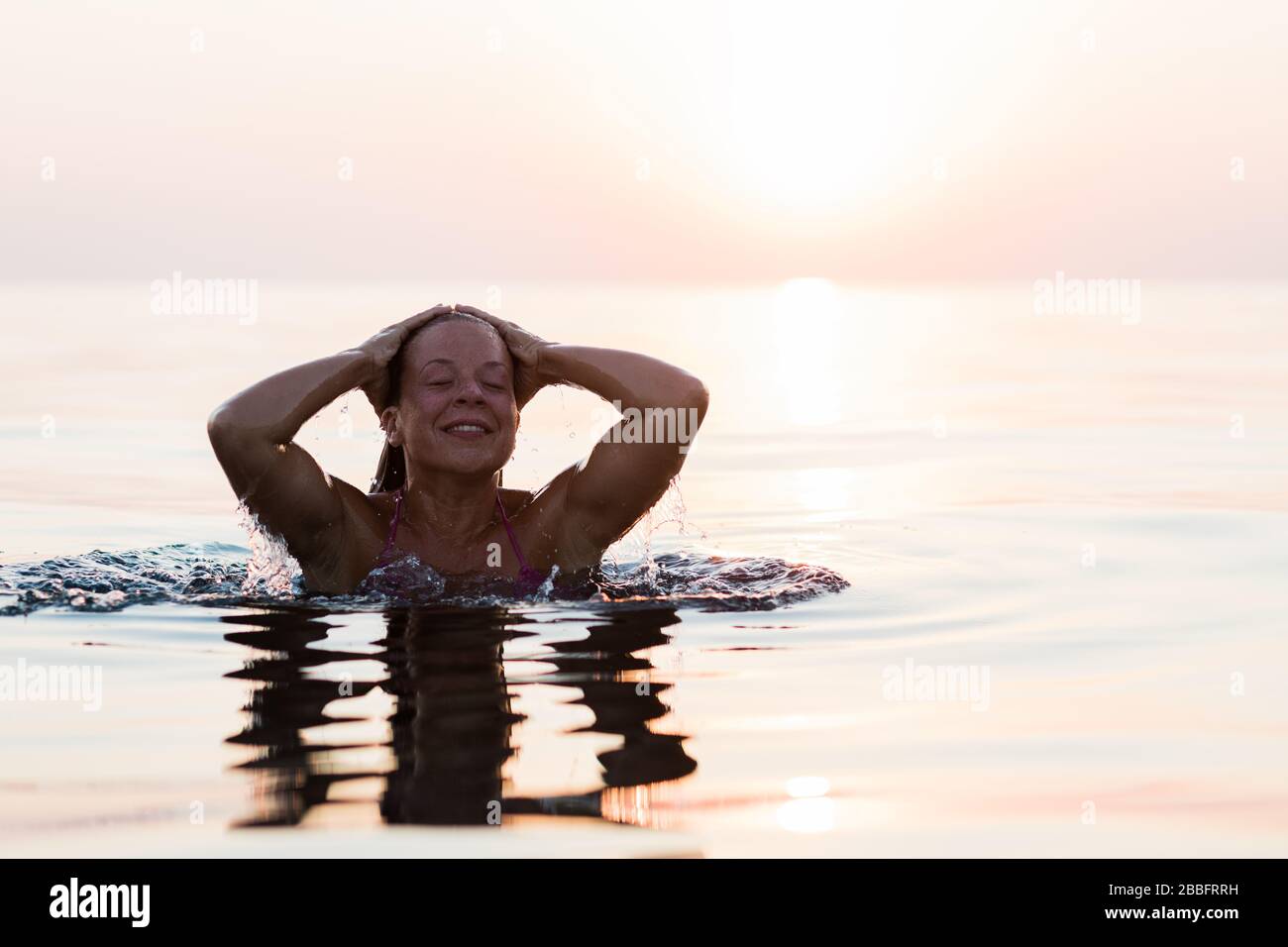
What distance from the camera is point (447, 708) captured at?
6199 mm

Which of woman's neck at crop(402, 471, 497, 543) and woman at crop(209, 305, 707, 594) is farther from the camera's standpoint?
woman's neck at crop(402, 471, 497, 543)

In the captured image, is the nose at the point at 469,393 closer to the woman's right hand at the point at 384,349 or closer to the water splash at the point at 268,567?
the woman's right hand at the point at 384,349

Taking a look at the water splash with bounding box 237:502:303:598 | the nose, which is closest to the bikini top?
the water splash with bounding box 237:502:303:598

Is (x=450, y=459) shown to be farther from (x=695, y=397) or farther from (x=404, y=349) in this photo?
(x=695, y=397)

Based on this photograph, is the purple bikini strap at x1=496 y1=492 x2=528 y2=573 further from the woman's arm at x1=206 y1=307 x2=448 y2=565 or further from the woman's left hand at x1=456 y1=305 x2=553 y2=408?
the woman's arm at x1=206 y1=307 x2=448 y2=565

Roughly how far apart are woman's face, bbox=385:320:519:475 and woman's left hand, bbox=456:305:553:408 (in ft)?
0.54

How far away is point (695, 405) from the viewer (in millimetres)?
8547

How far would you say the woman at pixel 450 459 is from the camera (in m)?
8.15

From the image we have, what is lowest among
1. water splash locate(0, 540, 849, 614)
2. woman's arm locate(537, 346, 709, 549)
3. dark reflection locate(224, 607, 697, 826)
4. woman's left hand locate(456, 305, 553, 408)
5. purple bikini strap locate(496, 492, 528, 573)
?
dark reflection locate(224, 607, 697, 826)

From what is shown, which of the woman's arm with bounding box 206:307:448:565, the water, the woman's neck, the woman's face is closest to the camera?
the water

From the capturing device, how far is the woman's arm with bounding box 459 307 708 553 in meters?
8.44

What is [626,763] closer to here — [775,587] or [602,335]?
[775,587]
